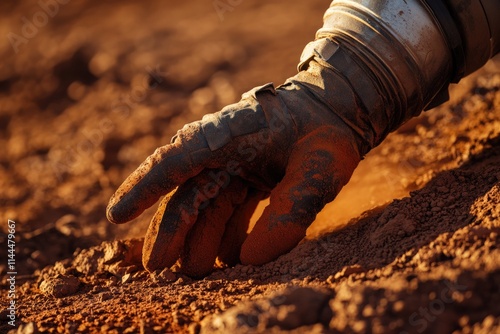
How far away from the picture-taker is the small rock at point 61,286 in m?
2.65

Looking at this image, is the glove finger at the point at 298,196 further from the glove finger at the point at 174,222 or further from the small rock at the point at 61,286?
the small rock at the point at 61,286

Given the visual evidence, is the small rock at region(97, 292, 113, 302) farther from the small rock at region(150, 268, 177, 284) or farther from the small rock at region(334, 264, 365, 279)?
the small rock at region(334, 264, 365, 279)

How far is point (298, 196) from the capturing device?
2461 millimetres

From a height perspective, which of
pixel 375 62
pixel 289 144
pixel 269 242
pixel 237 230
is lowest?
pixel 269 242

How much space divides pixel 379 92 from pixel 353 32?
11.7 inches

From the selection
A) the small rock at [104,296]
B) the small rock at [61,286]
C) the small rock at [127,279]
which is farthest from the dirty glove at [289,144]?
the small rock at [61,286]

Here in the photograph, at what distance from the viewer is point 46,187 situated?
4527 millimetres

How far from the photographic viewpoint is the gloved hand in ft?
8.06

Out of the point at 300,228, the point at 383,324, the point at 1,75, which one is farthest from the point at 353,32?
the point at 1,75

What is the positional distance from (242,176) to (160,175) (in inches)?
16.9

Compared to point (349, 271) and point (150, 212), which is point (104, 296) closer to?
point (349, 271)

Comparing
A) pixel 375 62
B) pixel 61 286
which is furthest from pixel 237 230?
pixel 375 62

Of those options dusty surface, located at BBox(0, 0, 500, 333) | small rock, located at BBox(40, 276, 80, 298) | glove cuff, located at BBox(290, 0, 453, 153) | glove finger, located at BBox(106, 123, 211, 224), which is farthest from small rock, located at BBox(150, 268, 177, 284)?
glove cuff, located at BBox(290, 0, 453, 153)

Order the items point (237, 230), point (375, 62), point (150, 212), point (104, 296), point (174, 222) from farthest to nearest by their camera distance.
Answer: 1. point (150, 212)
2. point (237, 230)
3. point (375, 62)
4. point (174, 222)
5. point (104, 296)
